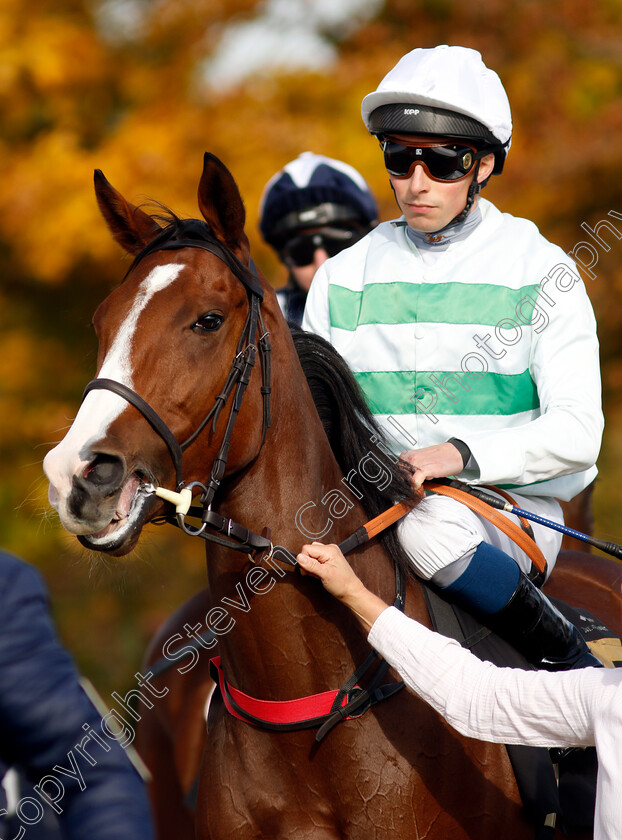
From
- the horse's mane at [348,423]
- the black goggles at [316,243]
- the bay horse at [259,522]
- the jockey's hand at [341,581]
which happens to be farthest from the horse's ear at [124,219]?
the black goggles at [316,243]

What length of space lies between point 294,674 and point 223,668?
267 millimetres

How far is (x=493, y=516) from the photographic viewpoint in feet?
9.50

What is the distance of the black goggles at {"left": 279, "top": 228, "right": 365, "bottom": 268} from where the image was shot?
564 centimetres

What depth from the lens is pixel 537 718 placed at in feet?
7.61

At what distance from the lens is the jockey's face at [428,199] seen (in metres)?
3.09

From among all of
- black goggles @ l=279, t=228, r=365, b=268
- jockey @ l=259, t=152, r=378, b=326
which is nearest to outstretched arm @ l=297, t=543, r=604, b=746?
jockey @ l=259, t=152, r=378, b=326

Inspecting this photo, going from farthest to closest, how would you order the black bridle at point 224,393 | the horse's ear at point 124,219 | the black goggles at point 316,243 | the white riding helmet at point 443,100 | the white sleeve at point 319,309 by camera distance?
the black goggles at point 316,243 < the white sleeve at point 319,309 < the white riding helmet at point 443,100 < the horse's ear at point 124,219 < the black bridle at point 224,393

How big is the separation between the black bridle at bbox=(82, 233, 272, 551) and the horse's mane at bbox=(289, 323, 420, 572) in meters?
0.35

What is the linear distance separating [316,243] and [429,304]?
8.55ft

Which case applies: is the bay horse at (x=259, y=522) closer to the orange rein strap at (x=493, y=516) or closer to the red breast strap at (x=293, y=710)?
the red breast strap at (x=293, y=710)

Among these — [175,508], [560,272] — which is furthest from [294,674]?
[560,272]

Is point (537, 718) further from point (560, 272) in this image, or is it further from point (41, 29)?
point (41, 29)

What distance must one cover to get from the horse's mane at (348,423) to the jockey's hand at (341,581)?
0.35 meters

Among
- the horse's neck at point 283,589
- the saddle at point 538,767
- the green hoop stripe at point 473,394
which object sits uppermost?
the green hoop stripe at point 473,394
